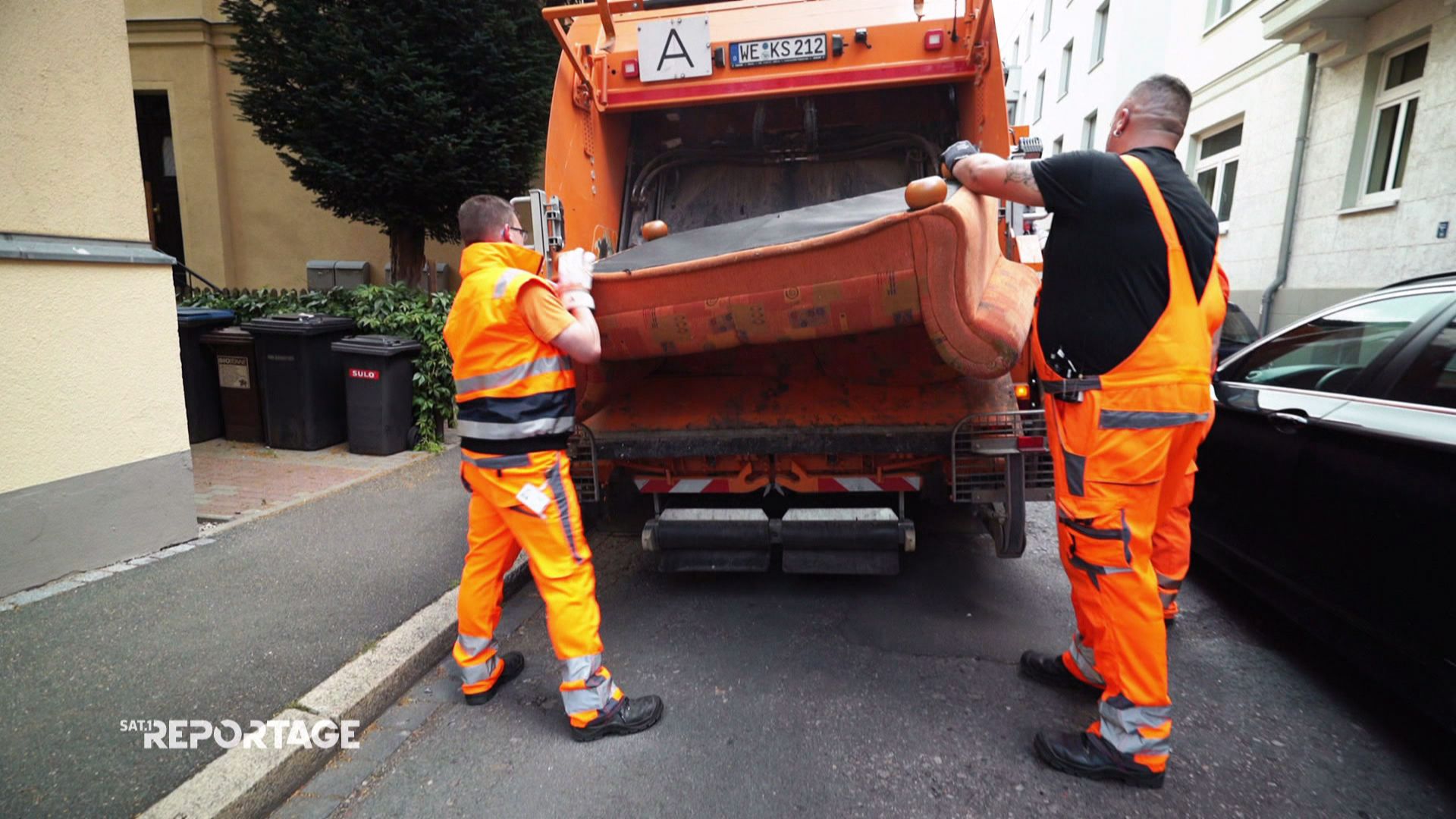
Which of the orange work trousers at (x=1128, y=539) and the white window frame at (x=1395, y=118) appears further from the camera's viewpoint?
the white window frame at (x=1395, y=118)

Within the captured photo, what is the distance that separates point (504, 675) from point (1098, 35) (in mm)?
21312

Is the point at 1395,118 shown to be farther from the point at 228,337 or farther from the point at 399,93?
the point at 228,337

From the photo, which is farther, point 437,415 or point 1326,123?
point 1326,123

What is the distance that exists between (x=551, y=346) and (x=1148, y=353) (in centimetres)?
183

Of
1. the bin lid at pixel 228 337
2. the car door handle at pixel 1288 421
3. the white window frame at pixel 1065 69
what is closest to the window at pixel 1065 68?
the white window frame at pixel 1065 69

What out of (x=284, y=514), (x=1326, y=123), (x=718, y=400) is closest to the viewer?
(x=718, y=400)

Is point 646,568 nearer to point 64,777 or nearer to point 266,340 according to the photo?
point 64,777

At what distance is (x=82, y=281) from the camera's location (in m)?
3.42

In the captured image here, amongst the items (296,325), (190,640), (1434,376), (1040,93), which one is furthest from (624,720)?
(1040,93)

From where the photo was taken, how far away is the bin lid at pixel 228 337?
5.78 metres

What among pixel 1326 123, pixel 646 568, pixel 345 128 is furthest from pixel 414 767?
pixel 1326 123

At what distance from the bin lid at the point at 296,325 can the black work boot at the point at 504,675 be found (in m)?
3.72

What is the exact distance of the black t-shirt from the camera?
213cm

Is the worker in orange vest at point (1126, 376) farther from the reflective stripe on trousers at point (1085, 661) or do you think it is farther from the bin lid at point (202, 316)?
the bin lid at point (202, 316)
